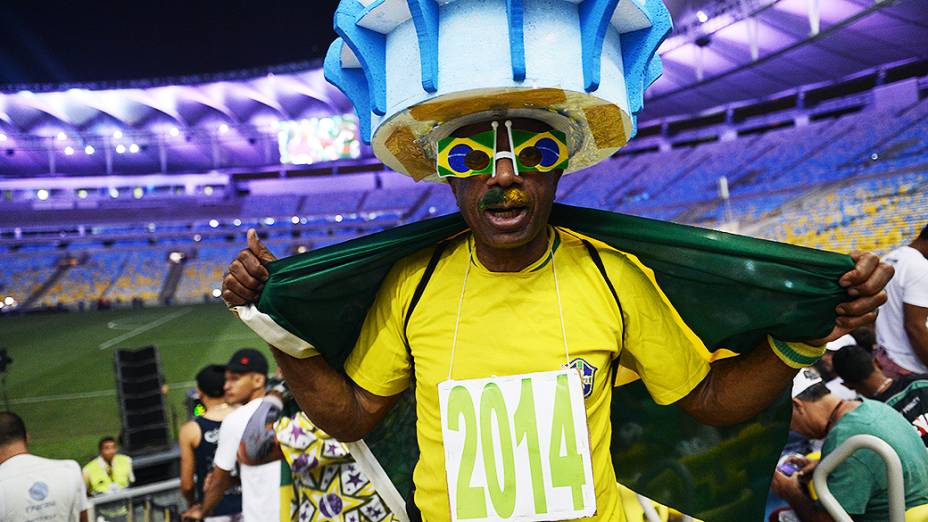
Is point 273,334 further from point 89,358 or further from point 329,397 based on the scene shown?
point 89,358

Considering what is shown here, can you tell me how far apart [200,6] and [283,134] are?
7811mm

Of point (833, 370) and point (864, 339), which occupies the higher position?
point (864, 339)

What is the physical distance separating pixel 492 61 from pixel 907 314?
3201 millimetres

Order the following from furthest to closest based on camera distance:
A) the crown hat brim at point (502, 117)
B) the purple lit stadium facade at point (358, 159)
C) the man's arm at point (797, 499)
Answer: the purple lit stadium facade at point (358, 159), the man's arm at point (797, 499), the crown hat brim at point (502, 117)

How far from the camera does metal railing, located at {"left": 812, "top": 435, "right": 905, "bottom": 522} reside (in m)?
1.89

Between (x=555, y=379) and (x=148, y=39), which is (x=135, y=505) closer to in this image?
(x=555, y=379)

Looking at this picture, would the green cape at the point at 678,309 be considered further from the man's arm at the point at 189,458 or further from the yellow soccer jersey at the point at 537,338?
the man's arm at the point at 189,458

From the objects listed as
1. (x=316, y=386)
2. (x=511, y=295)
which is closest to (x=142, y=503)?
(x=316, y=386)

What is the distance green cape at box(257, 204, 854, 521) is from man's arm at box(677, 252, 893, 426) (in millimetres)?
30

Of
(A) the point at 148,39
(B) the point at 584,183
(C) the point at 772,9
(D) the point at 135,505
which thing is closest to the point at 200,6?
(A) the point at 148,39

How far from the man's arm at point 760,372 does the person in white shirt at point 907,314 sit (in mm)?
2347

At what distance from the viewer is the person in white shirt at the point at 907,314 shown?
340 centimetres

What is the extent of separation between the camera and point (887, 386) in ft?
10.1

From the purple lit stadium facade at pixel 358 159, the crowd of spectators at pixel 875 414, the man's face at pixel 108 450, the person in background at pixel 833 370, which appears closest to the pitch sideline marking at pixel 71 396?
the man's face at pixel 108 450
